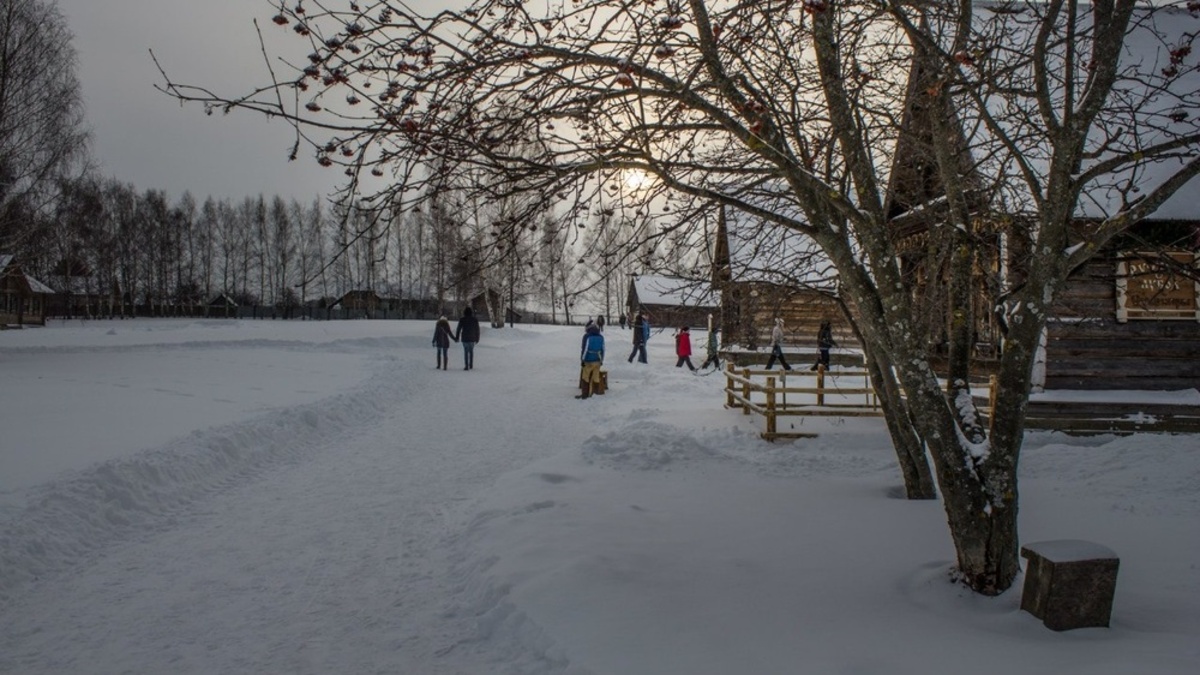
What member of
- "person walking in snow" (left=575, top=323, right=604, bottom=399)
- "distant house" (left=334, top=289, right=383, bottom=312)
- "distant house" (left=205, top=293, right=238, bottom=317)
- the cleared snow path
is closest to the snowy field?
the cleared snow path

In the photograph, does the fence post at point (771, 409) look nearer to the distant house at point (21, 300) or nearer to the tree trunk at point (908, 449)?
the tree trunk at point (908, 449)

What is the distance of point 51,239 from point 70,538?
24.4 metres

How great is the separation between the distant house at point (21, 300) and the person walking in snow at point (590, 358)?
4698cm

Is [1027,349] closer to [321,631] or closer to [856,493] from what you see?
[856,493]

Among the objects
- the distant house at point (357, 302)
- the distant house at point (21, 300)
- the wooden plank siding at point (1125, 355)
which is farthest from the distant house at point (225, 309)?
the wooden plank siding at point (1125, 355)

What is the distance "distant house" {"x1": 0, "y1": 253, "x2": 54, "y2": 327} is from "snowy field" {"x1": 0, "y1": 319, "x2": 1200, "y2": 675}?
154ft

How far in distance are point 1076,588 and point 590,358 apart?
12748 mm

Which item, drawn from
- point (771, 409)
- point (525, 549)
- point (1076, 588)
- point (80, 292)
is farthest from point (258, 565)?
point (80, 292)

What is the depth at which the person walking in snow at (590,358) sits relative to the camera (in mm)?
15781

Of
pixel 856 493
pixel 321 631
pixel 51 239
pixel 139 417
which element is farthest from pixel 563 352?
pixel 321 631

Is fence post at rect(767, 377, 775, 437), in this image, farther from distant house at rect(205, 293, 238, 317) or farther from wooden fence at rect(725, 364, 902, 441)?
distant house at rect(205, 293, 238, 317)

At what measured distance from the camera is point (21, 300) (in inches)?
1865

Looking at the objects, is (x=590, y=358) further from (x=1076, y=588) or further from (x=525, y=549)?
(x=1076, y=588)

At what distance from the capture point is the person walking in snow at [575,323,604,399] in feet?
51.8
